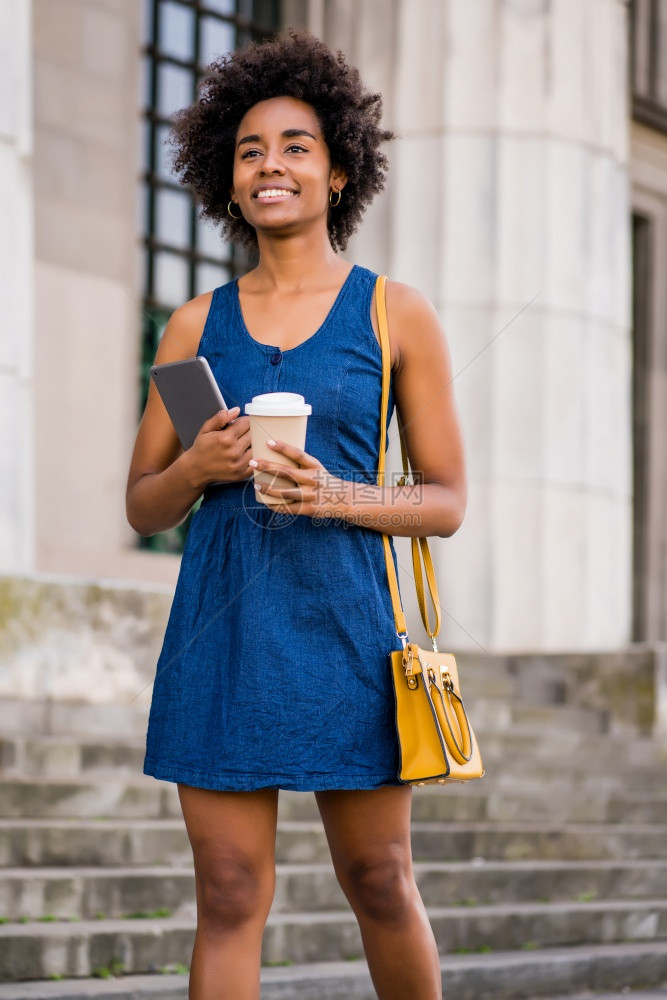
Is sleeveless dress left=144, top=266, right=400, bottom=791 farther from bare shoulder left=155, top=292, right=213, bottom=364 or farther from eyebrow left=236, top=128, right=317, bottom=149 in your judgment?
eyebrow left=236, top=128, right=317, bottom=149

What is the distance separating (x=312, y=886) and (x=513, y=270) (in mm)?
5663

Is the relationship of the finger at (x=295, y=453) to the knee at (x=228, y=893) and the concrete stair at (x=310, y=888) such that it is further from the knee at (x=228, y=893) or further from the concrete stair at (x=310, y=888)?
the concrete stair at (x=310, y=888)

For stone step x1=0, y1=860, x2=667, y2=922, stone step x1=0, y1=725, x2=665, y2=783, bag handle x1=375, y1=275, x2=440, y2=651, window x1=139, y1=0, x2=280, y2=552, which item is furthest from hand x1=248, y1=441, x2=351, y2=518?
window x1=139, y1=0, x2=280, y2=552

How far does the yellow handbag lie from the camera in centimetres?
266

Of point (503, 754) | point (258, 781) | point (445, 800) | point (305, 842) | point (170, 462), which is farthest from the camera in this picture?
point (503, 754)

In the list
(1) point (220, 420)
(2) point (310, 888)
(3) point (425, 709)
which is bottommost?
(2) point (310, 888)

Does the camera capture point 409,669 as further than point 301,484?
Yes

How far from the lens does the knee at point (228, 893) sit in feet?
8.69

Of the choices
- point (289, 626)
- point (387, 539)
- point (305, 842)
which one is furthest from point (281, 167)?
point (305, 842)

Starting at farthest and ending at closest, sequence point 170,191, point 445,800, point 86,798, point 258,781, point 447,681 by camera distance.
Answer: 1. point 170,191
2. point 445,800
3. point 86,798
4. point 447,681
5. point 258,781

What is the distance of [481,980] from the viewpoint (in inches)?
186

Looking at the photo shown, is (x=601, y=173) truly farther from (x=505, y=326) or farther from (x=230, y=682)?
(x=230, y=682)

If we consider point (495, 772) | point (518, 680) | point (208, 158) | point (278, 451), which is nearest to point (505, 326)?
point (518, 680)

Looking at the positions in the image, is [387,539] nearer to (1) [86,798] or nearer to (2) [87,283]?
(1) [86,798]
